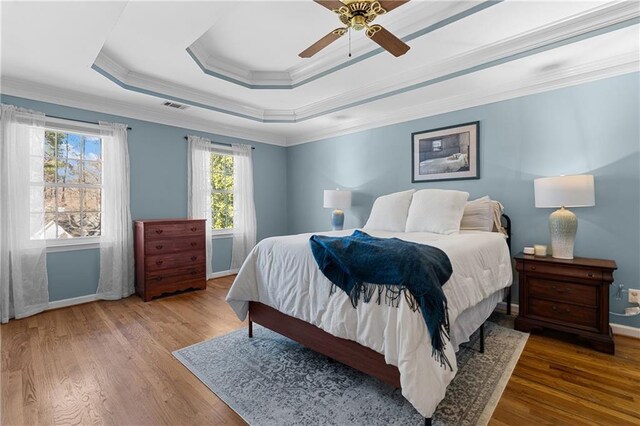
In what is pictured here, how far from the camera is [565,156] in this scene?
2.80m

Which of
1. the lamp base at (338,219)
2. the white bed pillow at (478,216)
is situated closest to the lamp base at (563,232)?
the white bed pillow at (478,216)

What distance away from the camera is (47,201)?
3279mm

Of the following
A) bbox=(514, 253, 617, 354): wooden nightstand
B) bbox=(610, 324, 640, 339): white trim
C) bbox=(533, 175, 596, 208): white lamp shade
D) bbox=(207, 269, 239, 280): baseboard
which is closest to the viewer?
bbox=(514, 253, 617, 354): wooden nightstand

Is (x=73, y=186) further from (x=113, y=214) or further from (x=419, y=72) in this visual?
(x=419, y=72)

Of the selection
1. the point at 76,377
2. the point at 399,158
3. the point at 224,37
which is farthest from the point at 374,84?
the point at 76,377

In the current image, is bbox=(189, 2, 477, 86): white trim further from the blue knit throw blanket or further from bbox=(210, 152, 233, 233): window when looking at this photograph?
the blue knit throw blanket

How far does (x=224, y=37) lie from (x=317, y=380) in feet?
9.91

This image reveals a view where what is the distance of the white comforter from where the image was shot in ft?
4.45

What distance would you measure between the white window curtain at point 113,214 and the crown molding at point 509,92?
121 inches

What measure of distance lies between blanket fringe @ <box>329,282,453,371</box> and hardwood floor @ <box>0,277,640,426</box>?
579 mm

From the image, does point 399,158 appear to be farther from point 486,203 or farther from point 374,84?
point 486,203

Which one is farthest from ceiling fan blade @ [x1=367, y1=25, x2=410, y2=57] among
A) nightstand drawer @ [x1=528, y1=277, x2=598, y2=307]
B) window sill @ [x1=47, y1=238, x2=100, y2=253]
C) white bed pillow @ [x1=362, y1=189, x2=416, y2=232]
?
window sill @ [x1=47, y1=238, x2=100, y2=253]

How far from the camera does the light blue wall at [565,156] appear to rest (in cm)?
253

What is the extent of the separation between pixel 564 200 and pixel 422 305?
A: 1920 millimetres
